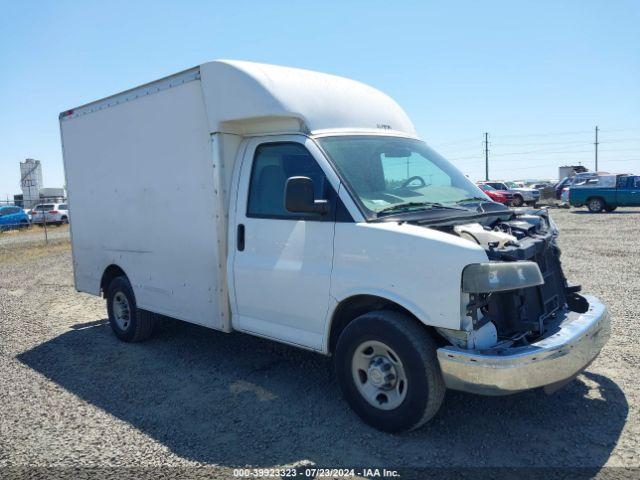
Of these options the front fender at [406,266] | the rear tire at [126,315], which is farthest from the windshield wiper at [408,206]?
the rear tire at [126,315]

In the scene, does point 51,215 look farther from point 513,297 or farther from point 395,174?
point 513,297

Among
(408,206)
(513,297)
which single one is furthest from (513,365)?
(408,206)

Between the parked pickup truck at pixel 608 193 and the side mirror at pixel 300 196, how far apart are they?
82.1 ft

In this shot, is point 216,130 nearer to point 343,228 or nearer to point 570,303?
point 343,228

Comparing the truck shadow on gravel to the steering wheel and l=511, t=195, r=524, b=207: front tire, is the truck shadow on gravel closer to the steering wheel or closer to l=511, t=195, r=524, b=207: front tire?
the steering wheel

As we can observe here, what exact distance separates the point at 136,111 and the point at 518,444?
5.04 meters

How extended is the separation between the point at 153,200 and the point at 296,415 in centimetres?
291

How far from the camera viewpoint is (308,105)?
461 cm

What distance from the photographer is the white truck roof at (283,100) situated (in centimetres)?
456

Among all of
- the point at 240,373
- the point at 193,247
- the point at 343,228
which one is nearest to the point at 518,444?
the point at 343,228

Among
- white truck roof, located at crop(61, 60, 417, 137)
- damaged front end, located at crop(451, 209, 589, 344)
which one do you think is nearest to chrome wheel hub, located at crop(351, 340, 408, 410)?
damaged front end, located at crop(451, 209, 589, 344)

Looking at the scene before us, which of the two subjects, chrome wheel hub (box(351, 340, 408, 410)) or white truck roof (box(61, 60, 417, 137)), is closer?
chrome wheel hub (box(351, 340, 408, 410))

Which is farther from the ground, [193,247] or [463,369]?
[193,247]

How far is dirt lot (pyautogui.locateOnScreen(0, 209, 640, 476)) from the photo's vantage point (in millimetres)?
3732
